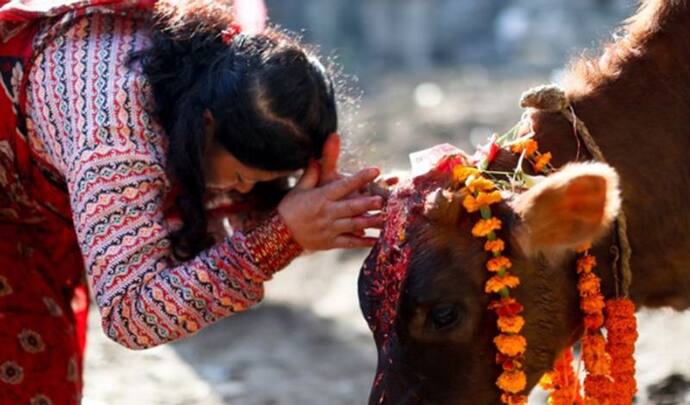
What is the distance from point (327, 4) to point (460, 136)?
7.76 m

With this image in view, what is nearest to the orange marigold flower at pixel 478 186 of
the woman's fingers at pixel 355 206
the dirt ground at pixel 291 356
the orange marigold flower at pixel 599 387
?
the woman's fingers at pixel 355 206

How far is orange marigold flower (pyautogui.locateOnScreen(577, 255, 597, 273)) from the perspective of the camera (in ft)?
9.69

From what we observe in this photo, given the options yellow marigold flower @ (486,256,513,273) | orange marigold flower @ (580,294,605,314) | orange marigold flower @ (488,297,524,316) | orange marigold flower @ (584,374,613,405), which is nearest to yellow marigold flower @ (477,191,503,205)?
yellow marigold flower @ (486,256,513,273)

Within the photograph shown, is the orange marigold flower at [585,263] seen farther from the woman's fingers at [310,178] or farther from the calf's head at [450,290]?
the woman's fingers at [310,178]

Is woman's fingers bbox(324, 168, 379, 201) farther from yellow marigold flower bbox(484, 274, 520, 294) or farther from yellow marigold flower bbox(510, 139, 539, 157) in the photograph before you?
yellow marigold flower bbox(484, 274, 520, 294)

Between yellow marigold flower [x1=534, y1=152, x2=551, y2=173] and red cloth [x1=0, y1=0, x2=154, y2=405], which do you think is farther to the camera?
red cloth [x1=0, y1=0, x2=154, y2=405]

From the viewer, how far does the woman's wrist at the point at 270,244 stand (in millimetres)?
3275

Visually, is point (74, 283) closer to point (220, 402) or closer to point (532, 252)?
point (220, 402)

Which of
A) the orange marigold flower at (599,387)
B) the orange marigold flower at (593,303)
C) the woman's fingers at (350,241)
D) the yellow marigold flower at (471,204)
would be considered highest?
the woman's fingers at (350,241)

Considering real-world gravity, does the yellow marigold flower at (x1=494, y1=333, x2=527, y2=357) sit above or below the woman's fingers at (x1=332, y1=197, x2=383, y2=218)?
below

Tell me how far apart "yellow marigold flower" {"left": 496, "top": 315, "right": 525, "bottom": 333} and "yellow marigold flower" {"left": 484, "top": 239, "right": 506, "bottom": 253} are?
16cm

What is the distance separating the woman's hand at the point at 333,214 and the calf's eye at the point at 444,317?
1.27 ft

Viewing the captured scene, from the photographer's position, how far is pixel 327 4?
16.8 m

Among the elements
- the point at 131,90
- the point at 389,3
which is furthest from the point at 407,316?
the point at 389,3
